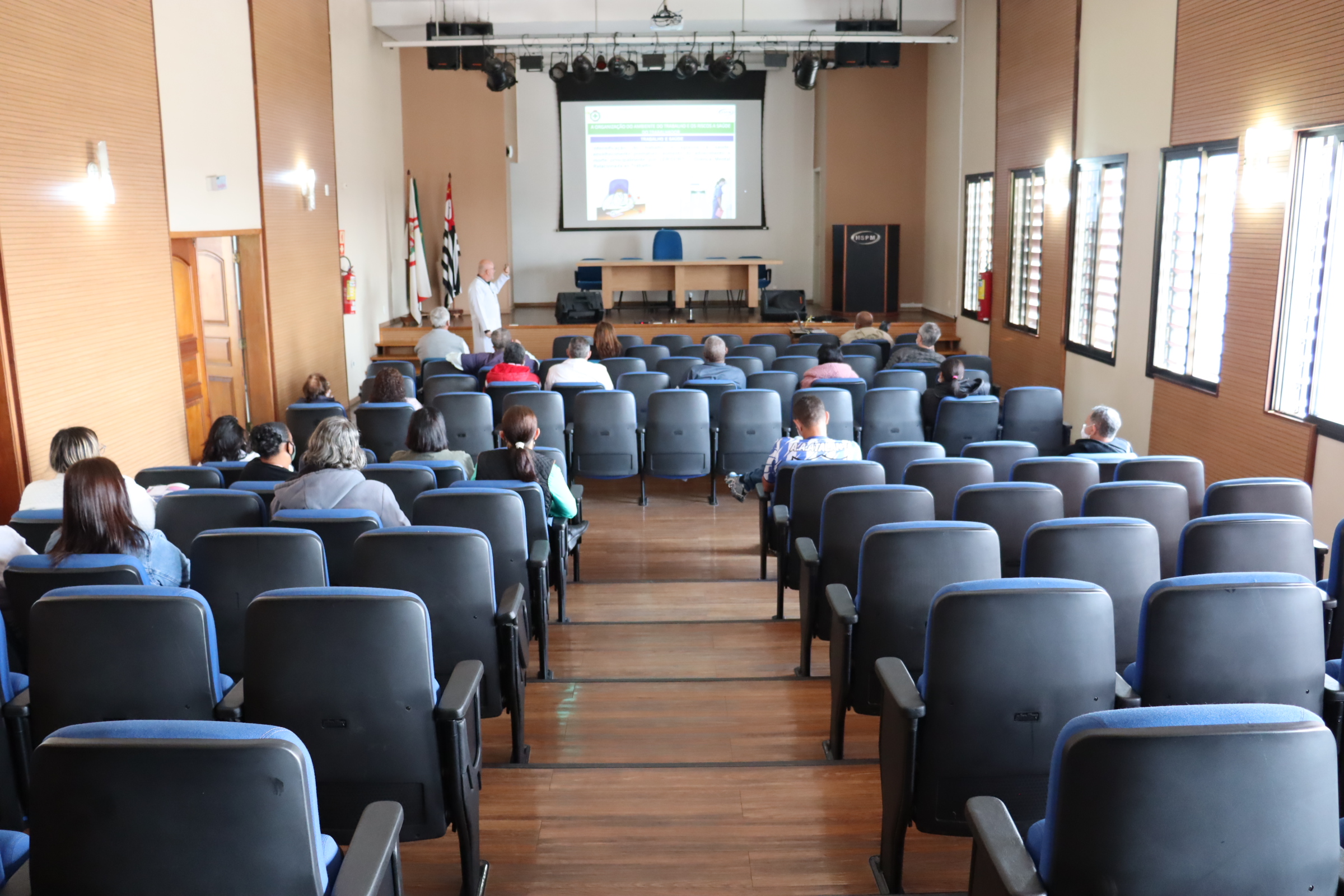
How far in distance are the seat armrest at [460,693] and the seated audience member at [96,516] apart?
1.08 meters

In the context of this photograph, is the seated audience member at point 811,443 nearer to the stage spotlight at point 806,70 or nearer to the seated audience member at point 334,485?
the seated audience member at point 334,485

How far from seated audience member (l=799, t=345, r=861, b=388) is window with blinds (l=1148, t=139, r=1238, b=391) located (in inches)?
93.9

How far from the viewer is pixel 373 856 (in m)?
2.00

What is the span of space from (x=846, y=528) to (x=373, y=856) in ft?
7.59

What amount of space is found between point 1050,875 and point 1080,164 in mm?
8976

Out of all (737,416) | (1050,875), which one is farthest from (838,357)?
(1050,875)

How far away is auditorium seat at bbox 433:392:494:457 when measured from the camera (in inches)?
268

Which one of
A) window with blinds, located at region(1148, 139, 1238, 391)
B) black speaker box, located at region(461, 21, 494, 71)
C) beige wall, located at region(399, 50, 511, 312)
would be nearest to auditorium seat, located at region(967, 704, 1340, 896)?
window with blinds, located at region(1148, 139, 1238, 391)

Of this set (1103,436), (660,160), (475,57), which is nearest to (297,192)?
(475,57)

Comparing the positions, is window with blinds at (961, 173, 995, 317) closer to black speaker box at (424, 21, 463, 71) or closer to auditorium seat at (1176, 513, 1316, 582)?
black speaker box at (424, 21, 463, 71)

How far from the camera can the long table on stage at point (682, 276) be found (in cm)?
1477

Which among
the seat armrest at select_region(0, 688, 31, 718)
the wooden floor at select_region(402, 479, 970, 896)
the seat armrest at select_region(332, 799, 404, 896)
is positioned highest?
the seat armrest at select_region(332, 799, 404, 896)

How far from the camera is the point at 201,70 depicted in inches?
321

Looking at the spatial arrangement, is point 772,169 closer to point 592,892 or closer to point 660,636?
point 660,636
